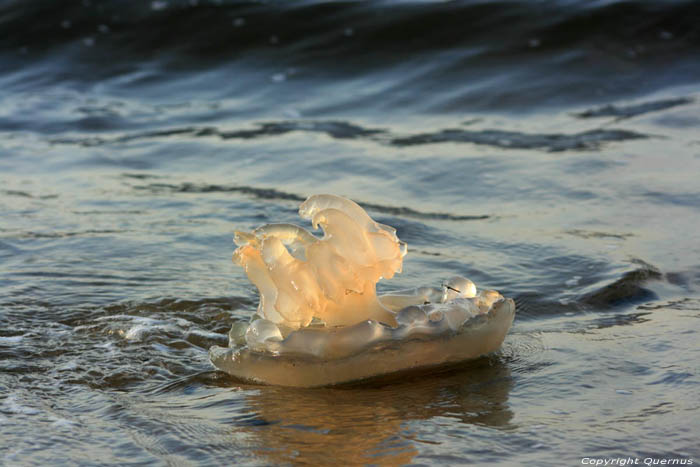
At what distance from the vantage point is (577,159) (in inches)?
209

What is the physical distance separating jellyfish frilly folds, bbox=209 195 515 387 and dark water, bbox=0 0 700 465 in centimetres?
7

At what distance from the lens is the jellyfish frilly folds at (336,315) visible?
7.88 ft

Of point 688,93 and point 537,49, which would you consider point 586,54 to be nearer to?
point 537,49

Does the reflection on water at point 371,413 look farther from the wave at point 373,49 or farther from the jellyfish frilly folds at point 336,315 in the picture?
the wave at point 373,49

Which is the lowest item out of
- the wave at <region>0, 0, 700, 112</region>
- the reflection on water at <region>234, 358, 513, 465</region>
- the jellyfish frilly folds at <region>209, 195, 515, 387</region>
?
the reflection on water at <region>234, 358, 513, 465</region>

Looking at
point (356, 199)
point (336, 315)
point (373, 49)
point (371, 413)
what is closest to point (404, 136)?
point (356, 199)

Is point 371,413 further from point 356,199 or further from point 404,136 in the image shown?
point 404,136

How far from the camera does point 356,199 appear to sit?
477 centimetres

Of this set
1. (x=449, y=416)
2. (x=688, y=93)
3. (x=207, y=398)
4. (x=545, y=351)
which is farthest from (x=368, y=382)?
(x=688, y=93)

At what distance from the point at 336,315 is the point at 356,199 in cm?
234

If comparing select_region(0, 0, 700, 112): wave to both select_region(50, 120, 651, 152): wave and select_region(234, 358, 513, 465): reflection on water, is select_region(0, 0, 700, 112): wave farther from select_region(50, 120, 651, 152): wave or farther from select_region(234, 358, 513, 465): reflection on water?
select_region(234, 358, 513, 465): reflection on water

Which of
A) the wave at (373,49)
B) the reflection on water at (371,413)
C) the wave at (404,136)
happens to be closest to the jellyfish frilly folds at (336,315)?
the reflection on water at (371,413)

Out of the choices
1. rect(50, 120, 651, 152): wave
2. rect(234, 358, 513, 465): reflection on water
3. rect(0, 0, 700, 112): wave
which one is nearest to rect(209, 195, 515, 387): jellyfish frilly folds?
rect(234, 358, 513, 465): reflection on water

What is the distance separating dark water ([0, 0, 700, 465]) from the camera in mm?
2297
